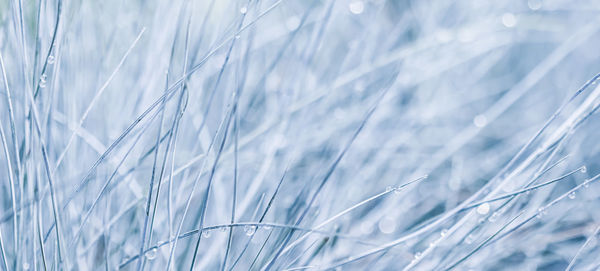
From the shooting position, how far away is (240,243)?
518mm

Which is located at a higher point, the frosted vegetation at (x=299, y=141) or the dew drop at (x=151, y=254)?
the frosted vegetation at (x=299, y=141)

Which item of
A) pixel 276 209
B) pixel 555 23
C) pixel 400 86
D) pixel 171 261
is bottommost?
pixel 171 261

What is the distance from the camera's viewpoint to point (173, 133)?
1.32 ft

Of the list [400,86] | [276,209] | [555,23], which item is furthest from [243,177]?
[555,23]

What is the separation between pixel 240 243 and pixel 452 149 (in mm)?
216

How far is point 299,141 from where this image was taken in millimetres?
Answer: 502

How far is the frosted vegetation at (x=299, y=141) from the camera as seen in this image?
16.6 inches

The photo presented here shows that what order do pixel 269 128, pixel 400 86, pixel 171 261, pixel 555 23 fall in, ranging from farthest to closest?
pixel 555 23, pixel 400 86, pixel 269 128, pixel 171 261

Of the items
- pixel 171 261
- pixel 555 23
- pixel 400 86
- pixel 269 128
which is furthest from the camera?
pixel 555 23

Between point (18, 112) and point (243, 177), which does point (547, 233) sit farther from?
point (18, 112)

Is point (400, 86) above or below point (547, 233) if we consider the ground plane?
above

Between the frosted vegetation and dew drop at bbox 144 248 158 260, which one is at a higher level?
the frosted vegetation

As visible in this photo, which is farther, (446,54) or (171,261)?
(446,54)

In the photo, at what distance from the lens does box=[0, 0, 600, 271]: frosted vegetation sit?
42cm
